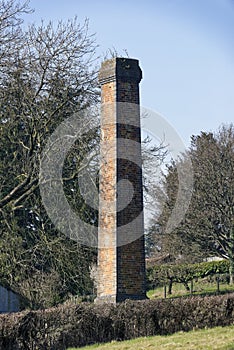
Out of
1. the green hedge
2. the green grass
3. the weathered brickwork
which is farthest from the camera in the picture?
the green hedge

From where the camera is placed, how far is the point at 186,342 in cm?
1035

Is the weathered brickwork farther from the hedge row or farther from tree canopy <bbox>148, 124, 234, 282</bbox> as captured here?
tree canopy <bbox>148, 124, 234, 282</bbox>

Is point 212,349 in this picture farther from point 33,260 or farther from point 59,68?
point 59,68

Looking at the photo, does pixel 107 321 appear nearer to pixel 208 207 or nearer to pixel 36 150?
pixel 36 150

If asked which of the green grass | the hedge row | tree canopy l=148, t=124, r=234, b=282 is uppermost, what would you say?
tree canopy l=148, t=124, r=234, b=282

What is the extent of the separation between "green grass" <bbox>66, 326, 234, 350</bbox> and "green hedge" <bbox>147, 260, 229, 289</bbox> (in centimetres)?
1574

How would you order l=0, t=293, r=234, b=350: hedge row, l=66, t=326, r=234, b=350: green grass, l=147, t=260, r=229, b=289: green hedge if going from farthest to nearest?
l=147, t=260, r=229, b=289: green hedge < l=0, t=293, r=234, b=350: hedge row < l=66, t=326, r=234, b=350: green grass

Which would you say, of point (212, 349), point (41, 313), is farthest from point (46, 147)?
point (212, 349)

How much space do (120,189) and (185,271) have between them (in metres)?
15.4

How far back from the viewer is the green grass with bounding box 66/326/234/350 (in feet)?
32.4

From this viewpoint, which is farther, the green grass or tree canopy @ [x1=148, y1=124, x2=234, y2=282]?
tree canopy @ [x1=148, y1=124, x2=234, y2=282]

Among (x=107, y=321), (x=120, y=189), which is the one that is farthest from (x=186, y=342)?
(x=120, y=189)

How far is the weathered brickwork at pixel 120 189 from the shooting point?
43.1 ft

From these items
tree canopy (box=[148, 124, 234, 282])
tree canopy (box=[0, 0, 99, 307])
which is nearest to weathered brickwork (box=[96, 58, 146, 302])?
tree canopy (box=[0, 0, 99, 307])
